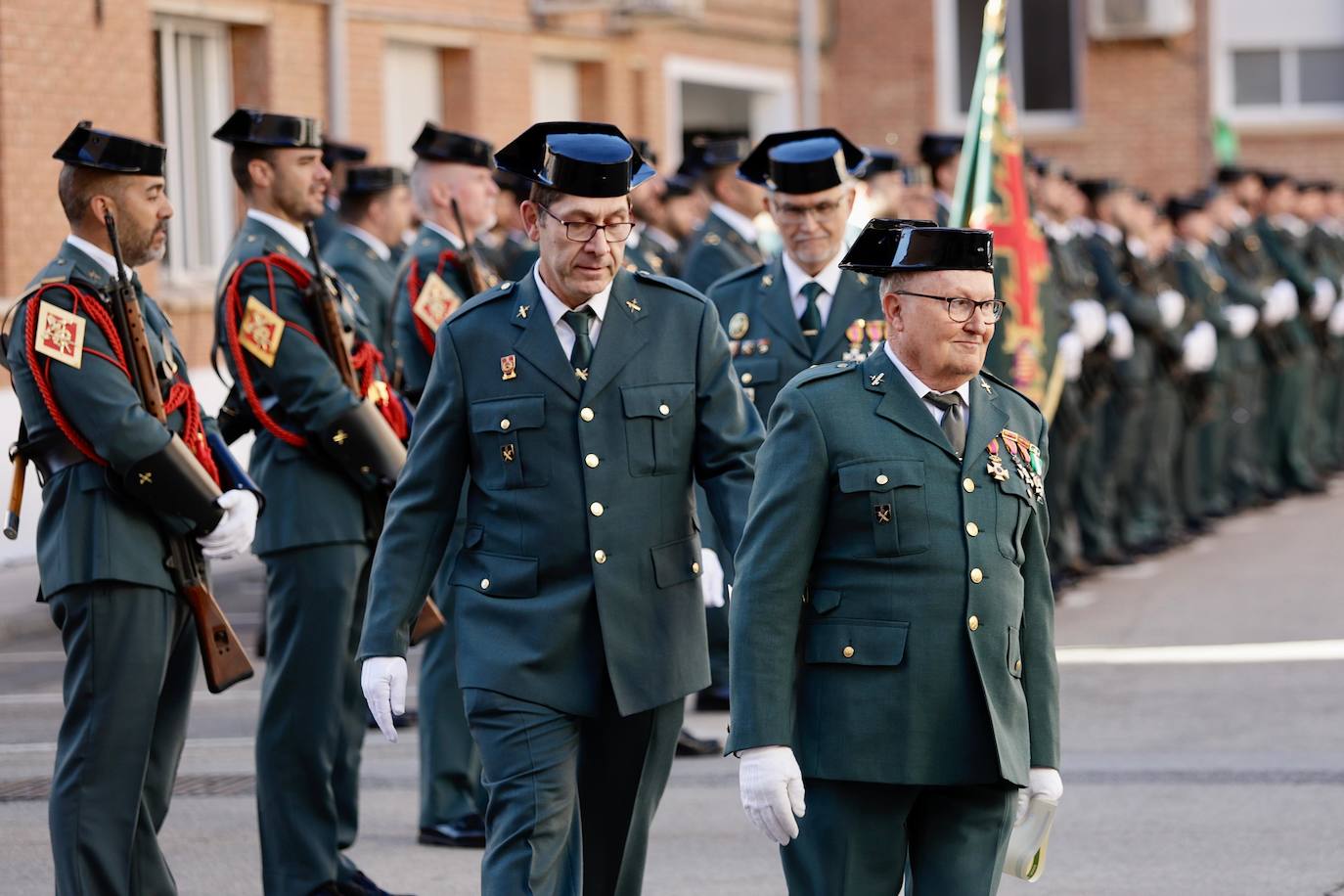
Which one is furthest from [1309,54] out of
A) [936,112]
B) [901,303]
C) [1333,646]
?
[901,303]

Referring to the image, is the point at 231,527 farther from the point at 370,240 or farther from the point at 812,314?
the point at 370,240

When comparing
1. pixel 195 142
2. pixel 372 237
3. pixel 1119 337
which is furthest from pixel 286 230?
pixel 195 142

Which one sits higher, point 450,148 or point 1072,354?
point 450,148

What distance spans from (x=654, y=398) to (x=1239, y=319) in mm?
11487

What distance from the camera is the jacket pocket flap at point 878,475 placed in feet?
14.1

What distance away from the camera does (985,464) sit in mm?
4363

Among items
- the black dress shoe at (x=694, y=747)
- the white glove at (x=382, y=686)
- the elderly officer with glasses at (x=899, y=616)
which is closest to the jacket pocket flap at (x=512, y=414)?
the white glove at (x=382, y=686)

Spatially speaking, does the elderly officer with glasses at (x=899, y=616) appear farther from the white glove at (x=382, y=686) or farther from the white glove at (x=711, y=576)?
the white glove at (x=711, y=576)

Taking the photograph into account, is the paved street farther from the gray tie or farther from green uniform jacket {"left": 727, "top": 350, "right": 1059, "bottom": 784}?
the gray tie

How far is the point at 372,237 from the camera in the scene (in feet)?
28.9

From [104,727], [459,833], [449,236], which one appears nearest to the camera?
[104,727]

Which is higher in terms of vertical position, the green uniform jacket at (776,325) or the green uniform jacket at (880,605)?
the green uniform jacket at (776,325)

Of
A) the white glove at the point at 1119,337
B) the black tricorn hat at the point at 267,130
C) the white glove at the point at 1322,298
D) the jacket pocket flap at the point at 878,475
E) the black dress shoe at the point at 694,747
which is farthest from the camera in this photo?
the white glove at the point at 1322,298

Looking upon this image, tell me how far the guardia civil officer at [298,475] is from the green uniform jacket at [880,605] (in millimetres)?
2167
